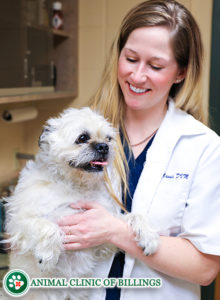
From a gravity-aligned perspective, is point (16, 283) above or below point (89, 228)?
below

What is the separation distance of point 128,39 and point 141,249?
27.2 inches

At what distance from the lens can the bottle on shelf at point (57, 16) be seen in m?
2.19

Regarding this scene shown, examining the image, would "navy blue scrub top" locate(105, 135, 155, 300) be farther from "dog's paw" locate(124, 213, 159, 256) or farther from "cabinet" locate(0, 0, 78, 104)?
"cabinet" locate(0, 0, 78, 104)

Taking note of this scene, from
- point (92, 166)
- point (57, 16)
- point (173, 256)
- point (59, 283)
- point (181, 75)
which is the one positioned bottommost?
point (59, 283)

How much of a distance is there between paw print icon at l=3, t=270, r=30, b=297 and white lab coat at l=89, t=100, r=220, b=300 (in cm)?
A: 24

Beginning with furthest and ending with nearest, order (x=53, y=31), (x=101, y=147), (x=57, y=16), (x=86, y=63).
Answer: (x=86, y=63) < (x=57, y=16) < (x=53, y=31) < (x=101, y=147)

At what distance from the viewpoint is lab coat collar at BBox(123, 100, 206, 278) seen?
1.11 m

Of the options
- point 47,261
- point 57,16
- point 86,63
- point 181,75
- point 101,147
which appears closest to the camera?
point 47,261

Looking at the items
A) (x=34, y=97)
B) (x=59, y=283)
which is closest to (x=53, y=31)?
(x=34, y=97)

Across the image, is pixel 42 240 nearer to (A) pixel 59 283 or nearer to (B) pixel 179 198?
(A) pixel 59 283

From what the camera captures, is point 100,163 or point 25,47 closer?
point 100,163

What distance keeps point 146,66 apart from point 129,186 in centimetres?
41

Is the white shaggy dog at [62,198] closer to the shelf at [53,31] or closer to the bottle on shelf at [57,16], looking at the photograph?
the shelf at [53,31]

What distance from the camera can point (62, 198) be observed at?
3.70 ft
